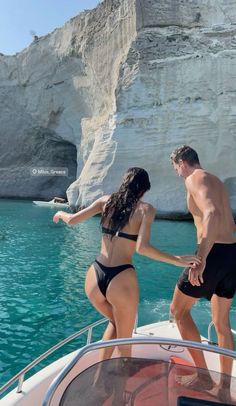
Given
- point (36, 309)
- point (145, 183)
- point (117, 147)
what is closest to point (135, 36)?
point (117, 147)

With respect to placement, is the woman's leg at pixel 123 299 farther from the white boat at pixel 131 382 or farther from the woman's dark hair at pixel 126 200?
the white boat at pixel 131 382

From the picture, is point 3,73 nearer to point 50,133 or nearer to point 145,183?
point 50,133

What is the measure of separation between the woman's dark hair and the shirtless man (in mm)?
396

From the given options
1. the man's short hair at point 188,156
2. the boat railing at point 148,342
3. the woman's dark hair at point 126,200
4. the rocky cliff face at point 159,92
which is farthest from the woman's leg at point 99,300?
the rocky cliff face at point 159,92

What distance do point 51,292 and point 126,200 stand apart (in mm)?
5319

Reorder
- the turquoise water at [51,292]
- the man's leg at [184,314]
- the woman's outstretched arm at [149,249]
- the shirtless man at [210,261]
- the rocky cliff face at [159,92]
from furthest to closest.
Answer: the rocky cliff face at [159,92] → the turquoise water at [51,292] → the man's leg at [184,314] → the shirtless man at [210,261] → the woman's outstretched arm at [149,249]

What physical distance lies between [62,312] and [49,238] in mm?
8277

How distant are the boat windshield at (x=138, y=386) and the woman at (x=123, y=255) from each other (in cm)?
63

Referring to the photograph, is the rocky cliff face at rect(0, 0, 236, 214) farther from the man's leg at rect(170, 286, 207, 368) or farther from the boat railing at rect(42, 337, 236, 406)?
the boat railing at rect(42, 337, 236, 406)

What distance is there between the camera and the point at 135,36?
24531mm

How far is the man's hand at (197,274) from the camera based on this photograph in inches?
98.7

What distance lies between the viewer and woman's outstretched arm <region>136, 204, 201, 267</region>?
2.40 metres

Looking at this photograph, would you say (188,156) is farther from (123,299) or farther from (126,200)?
(123,299)

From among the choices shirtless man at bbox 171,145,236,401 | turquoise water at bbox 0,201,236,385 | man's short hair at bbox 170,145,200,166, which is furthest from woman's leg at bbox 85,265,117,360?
turquoise water at bbox 0,201,236,385
